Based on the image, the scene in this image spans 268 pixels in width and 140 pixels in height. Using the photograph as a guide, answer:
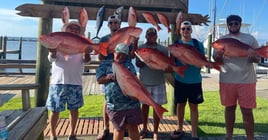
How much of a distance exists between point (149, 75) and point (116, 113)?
110cm

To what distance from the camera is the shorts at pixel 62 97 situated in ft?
12.7

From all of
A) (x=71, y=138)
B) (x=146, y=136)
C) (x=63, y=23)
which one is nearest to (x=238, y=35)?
(x=146, y=136)

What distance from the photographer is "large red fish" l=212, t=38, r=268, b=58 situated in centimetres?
371

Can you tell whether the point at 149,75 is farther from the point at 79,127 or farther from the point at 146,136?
the point at 79,127

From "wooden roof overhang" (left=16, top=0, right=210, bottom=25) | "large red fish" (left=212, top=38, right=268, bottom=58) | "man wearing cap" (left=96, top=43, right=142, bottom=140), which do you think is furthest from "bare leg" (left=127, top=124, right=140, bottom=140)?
"wooden roof overhang" (left=16, top=0, right=210, bottom=25)

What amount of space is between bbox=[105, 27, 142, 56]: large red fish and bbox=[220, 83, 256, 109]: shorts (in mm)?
1733

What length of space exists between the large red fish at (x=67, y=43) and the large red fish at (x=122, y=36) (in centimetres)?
9

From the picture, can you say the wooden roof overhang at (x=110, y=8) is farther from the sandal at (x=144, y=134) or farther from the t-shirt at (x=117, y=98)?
the sandal at (x=144, y=134)

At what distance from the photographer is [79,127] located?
15.8ft

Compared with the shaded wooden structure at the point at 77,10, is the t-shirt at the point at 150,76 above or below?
below

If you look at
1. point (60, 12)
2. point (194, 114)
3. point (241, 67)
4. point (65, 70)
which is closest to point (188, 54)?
point (241, 67)

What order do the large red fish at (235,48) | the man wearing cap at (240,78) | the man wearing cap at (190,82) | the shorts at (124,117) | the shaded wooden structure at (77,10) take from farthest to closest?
the shaded wooden structure at (77,10) → the man wearing cap at (190,82) → the man wearing cap at (240,78) → the large red fish at (235,48) → the shorts at (124,117)

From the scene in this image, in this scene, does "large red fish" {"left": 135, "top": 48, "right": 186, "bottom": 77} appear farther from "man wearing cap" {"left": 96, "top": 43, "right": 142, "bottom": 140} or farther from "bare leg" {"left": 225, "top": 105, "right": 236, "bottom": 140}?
"bare leg" {"left": 225, "top": 105, "right": 236, "bottom": 140}

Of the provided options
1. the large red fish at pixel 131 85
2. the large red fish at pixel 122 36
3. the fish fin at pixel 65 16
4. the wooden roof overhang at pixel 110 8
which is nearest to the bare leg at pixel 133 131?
the large red fish at pixel 131 85
